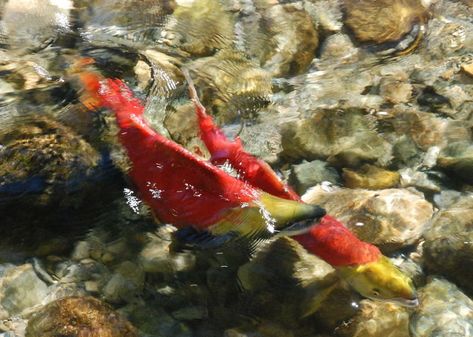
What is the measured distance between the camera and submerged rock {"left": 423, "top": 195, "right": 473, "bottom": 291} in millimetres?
4133

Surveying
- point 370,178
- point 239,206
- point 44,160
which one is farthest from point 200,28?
point 239,206

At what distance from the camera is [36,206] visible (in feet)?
13.3

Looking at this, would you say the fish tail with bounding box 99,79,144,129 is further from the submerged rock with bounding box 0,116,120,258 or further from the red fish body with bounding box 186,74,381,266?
the red fish body with bounding box 186,74,381,266

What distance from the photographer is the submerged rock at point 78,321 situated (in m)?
3.35

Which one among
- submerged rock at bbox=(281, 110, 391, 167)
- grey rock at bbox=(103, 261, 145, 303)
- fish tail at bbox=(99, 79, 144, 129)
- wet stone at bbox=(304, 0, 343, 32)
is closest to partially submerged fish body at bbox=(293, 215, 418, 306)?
grey rock at bbox=(103, 261, 145, 303)

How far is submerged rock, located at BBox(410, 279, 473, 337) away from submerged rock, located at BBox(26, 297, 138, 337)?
6.38 ft

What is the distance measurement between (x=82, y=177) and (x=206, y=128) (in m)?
1.14

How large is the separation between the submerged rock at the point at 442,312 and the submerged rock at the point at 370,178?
102 cm

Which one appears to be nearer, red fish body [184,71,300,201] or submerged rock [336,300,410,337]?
submerged rock [336,300,410,337]

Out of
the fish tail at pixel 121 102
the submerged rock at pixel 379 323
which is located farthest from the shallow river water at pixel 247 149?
the fish tail at pixel 121 102

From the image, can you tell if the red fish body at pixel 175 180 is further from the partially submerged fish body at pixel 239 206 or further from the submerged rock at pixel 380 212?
the submerged rock at pixel 380 212

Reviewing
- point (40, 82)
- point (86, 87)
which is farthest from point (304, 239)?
point (40, 82)

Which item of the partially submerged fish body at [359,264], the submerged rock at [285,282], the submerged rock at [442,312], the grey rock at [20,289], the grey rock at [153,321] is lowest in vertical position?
the grey rock at [20,289]

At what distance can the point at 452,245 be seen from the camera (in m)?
4.25
